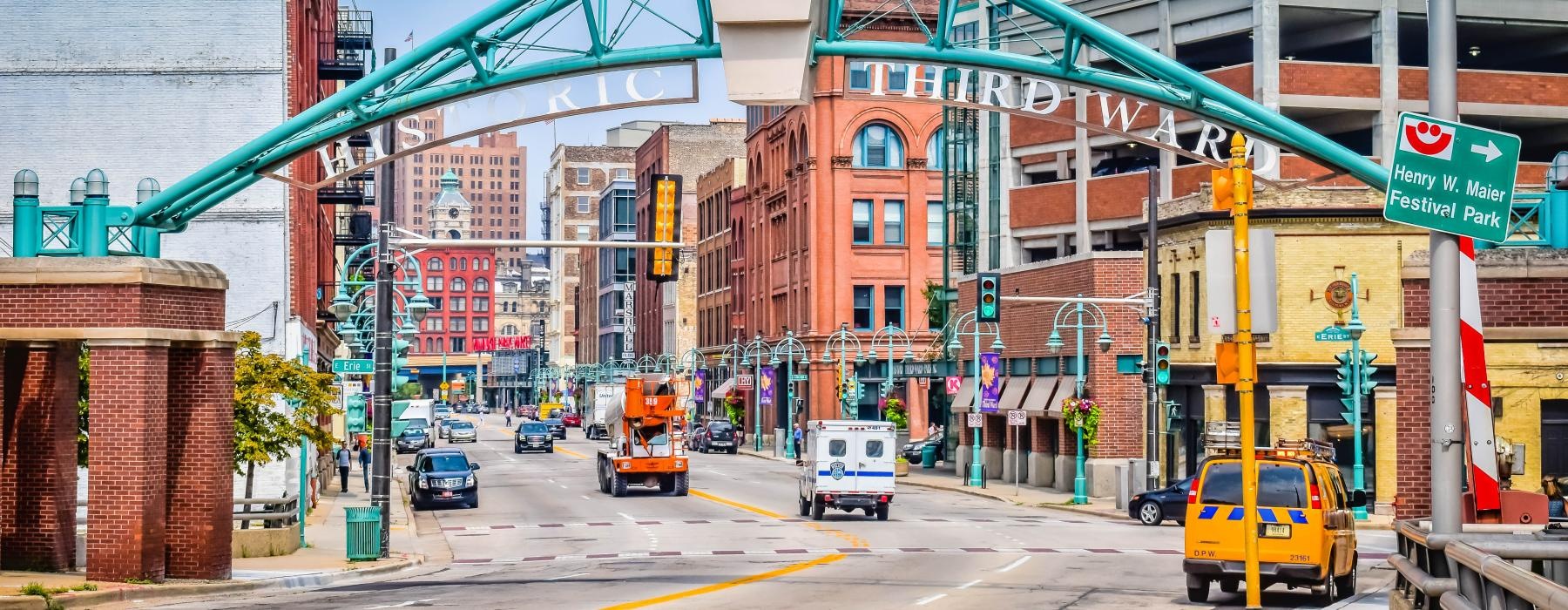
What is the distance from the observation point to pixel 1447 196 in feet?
46.3

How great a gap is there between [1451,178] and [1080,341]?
36779 mm

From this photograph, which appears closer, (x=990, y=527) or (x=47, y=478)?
(x=47, y=478)

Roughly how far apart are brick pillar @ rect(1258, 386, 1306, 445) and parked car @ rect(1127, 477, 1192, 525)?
459 centimetres

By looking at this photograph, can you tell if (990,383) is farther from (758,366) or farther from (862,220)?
(758,366)

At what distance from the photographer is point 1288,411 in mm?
45562

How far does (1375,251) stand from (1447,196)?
3229cm

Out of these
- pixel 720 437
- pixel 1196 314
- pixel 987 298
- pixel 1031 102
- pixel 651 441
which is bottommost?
pixel 720 437

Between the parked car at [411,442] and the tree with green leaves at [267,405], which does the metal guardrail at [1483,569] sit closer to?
the tree with green leaves at [267,405]

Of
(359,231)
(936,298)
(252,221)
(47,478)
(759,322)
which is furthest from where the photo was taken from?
(759,322)

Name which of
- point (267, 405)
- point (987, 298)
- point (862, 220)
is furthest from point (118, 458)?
point (862, 220)

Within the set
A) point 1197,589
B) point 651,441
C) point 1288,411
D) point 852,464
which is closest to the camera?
point 1197,589

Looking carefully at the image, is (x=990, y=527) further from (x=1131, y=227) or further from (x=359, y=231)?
(x=359, y=231)

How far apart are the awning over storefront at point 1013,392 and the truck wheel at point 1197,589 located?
35.4 m

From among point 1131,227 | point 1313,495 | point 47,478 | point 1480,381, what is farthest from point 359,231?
point 1480,381
